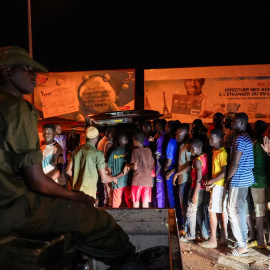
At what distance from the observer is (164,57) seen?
22.8m

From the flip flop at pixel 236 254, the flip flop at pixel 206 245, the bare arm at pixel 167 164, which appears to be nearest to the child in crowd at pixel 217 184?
the flip flop at pixel 206 245

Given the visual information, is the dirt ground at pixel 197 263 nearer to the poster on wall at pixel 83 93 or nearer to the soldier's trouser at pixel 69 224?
the soldier's trouser at pixel 69 224

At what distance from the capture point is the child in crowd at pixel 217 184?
17.9 ft

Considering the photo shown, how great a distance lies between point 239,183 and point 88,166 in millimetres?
2593

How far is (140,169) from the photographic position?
647cm

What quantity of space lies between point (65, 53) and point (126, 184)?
1984 cm

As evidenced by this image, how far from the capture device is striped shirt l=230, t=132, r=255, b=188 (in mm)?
5119

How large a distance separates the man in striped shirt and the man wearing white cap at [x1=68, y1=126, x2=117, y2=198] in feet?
7.03

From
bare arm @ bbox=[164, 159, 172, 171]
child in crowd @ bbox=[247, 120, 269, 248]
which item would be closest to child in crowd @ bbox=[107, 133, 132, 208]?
bare arm @ bbox=[164, 159, 172, 171]

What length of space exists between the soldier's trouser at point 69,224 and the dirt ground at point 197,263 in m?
3.25

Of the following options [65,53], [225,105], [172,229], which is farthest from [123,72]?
[65,53]

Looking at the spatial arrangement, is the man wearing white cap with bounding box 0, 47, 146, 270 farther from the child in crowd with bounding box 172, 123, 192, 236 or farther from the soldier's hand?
the child in crowd with bounding box 172, 123, 192, 236

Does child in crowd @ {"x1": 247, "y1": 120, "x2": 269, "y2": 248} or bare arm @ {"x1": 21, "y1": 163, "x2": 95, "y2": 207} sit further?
child in crowd @ {"x1": 247, "y1": 120, "x2": 269, "y2": 248}

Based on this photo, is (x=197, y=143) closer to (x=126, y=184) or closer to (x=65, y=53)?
(x=126, y=184)
